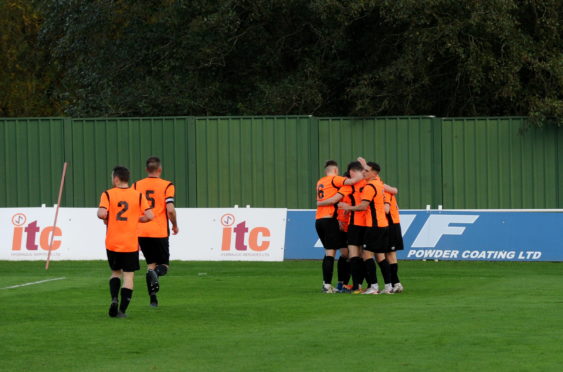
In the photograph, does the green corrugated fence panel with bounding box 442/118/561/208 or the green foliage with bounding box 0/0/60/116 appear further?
the green foliage with bounding box 0/0/60/116

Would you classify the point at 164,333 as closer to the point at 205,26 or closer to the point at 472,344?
the point at 472,344

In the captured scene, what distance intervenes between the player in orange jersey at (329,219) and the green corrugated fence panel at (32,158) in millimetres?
11274

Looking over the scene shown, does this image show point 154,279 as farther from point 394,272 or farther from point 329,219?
point 394,272

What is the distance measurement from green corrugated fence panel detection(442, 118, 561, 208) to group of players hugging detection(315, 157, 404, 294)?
915 cm

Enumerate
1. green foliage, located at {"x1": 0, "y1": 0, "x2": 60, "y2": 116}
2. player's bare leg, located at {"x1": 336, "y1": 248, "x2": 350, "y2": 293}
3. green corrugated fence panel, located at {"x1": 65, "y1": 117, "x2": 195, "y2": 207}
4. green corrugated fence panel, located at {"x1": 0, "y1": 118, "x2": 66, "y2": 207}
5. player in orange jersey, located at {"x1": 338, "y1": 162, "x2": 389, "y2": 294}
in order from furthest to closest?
1. green foliage, located at {"x1": 0, "y1": 0, "x2": 60, "y2": 116}
2. green corrugated fence panel, located at {"x1": 0, "y1": 118, "x2": 66, "y2": 207}
3. green corrugated fence panel, located at {"x1": 65, "y1": 117, "x2": 195, "y2": 207}
4. player's bare leg, located at {"x1": 336, "y1": 248, "x2": 350, "y2": 293}
5. player in orange jersey, located at {"x1": 338, "y1": 162, "x2": 389, "y2": 294}

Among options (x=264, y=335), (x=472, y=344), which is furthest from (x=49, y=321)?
(x=472, y=344)

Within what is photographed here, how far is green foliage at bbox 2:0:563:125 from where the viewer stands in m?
29.3

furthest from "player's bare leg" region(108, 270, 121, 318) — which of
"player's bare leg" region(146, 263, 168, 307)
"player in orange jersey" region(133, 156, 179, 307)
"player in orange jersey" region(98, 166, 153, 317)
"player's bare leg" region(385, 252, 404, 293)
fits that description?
"player's bare leg" region(385, 252, 404, 293)

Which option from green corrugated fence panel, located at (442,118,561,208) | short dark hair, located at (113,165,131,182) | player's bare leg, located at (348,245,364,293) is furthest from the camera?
green corrugated fence panel, located at (442,118,561,208)

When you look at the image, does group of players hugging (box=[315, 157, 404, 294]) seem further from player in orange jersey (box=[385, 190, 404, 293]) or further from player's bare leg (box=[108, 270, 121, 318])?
player's bare leg (box=[108, 270, 121, 318])

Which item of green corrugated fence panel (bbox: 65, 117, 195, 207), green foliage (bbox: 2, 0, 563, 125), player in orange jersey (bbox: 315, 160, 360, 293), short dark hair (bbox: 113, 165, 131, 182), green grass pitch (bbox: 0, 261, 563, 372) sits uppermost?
green foliage (bbox: 2, 0, 563, 125)

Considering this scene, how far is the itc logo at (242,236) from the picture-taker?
24.8 m

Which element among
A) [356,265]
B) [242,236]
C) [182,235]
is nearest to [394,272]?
[356,265]

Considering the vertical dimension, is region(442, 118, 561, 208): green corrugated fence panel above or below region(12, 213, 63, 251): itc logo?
above
